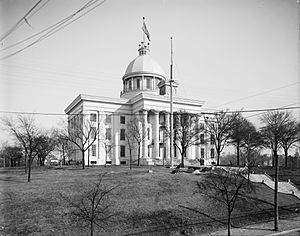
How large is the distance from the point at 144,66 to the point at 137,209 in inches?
1882

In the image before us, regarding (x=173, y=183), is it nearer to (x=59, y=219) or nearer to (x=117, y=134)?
(x=59, y=219)

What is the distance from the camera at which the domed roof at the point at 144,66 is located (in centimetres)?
5941

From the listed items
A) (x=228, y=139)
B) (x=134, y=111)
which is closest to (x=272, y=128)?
(x=228, y=139)

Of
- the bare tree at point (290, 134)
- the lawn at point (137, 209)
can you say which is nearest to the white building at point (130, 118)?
the bare tree at point (290, 134)

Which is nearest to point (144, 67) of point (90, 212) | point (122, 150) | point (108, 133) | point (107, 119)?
point (107, 119)

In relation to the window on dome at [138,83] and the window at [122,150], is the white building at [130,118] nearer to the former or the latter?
the window at [122,150]

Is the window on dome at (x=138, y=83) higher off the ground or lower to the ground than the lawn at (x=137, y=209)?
higher

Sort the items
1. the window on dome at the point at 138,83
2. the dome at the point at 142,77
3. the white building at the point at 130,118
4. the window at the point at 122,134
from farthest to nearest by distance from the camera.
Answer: the window on dome at the point at 138,83 → the dome at the point at 142,77 → the window at the point at 122,134 → the white building at the point at 130,118

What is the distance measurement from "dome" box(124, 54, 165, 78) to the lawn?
4113 centimetres

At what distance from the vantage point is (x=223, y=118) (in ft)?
139

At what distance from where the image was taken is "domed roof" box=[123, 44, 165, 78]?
195 ft

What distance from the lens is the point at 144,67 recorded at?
5959 centimetres

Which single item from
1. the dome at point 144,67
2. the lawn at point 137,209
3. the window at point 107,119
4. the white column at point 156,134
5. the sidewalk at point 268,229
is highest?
the dome at point 144,67

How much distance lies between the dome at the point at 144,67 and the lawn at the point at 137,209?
1619 inches
